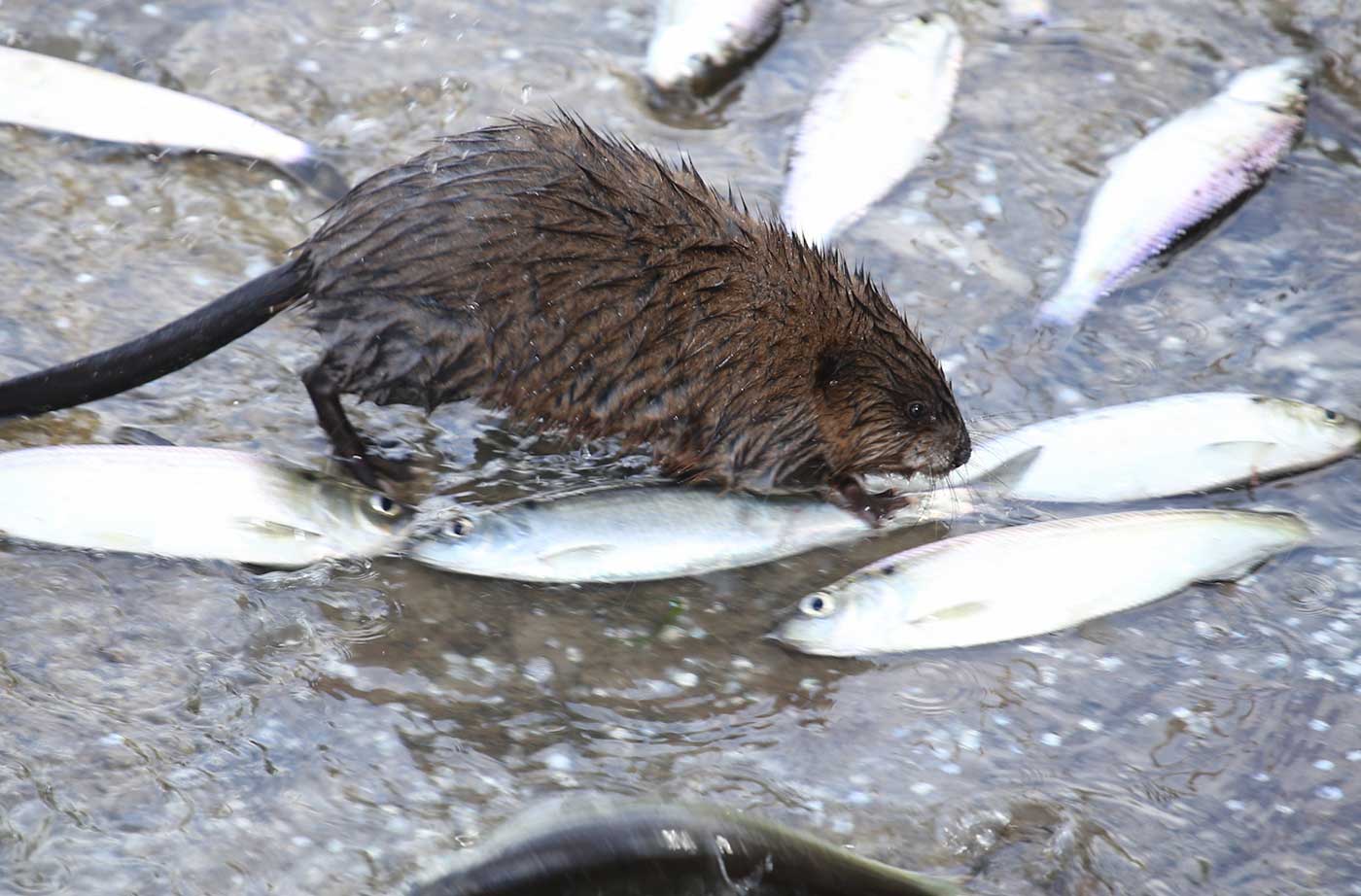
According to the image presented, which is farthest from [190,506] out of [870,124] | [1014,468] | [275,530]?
[870,124]

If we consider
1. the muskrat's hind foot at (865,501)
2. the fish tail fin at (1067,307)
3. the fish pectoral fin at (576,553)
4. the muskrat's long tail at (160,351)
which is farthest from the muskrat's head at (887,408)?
the muskrat's long tail at (160,351)

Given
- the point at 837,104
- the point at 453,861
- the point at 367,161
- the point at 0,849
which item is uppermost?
the point at 837,104

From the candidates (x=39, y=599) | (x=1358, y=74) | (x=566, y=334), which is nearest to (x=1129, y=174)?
(x=1358, y=74)

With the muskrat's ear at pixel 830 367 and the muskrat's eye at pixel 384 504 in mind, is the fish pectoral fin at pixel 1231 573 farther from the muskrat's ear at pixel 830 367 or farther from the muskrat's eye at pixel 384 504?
the muskrat's eye at pixel 384 504

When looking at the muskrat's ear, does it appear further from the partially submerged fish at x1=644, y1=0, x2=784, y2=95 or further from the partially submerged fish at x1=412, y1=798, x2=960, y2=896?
the partially submerged fish at x1=644, y1=0, x2=784, y2=95

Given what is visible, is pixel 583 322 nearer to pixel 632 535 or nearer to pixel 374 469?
pixel 632 535

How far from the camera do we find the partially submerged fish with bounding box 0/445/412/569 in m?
3.72

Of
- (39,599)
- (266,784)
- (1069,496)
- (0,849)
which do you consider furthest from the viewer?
(1069,496)

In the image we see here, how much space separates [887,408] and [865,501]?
0.33 metres

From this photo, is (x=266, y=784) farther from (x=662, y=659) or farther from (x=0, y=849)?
(x=662, y=659)

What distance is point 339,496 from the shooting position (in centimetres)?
381

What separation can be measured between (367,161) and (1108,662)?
316 centimetres

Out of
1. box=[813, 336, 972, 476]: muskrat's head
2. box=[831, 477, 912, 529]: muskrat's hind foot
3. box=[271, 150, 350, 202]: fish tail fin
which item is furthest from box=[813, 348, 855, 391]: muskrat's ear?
box=[271, 150, 350, 202]: fish tail fin

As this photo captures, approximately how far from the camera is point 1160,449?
13.8 feet
